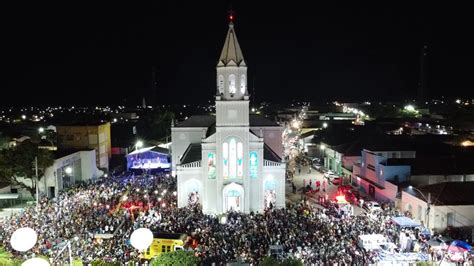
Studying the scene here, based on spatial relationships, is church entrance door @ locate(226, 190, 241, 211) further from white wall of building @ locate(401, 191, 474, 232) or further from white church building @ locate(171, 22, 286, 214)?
white wall of building @ locate(401, 191, 474, 232)

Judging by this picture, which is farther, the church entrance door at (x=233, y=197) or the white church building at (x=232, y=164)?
the church entrance door at (x=233, y=197)

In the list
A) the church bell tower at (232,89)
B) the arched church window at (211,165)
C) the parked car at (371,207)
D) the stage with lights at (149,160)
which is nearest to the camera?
the parked car at (371,207)

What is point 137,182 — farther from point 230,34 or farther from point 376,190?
point 376,190

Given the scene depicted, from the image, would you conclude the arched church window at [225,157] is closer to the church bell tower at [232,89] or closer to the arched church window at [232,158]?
the arched church window at [232,158]

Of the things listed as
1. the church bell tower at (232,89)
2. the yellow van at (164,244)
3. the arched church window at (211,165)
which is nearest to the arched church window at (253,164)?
the church bell tower at (232,89)

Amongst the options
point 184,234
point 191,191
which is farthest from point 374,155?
point 184,234

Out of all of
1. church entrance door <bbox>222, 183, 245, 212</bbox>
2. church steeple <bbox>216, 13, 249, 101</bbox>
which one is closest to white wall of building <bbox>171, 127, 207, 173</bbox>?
church steeple <bbox>216, 13, 249, 101</bbox>

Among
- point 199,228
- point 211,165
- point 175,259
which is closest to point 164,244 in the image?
point 199,228
